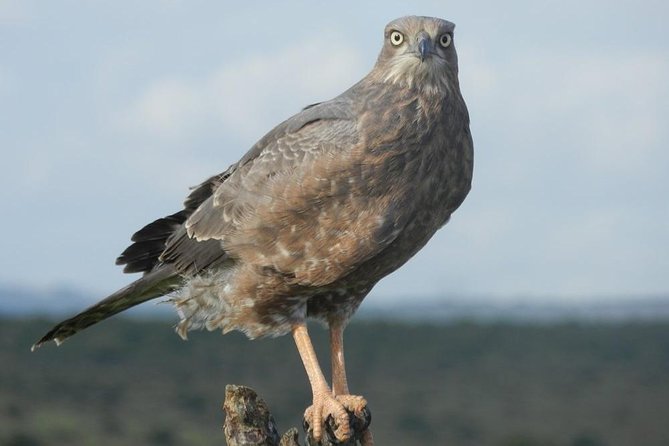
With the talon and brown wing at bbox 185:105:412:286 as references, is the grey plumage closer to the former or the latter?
brown wing at bbox 185:105:412:286

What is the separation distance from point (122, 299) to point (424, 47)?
10.8 ft

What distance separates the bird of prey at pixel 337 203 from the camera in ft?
25.3

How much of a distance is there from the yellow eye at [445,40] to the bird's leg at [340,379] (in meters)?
2.32

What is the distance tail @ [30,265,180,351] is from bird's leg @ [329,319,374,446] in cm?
136

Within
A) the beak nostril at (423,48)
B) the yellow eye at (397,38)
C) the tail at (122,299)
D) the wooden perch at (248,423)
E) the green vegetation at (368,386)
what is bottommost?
the wooden perch at (248,423)

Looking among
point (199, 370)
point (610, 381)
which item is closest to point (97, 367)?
point (199, 370)

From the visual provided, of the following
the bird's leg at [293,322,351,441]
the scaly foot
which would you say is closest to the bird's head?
the bird's leg at [293,322,351,441]

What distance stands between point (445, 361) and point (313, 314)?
38148mm

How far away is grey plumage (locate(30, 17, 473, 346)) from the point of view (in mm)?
7723

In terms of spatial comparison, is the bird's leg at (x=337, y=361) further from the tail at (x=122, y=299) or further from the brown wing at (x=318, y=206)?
the tail at (x=122, y=299)

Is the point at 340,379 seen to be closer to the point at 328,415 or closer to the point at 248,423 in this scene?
the point at 328,415

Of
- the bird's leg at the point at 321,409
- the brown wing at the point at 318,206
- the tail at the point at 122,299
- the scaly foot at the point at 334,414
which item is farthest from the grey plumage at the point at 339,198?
the scaly foot at the point at 334,414

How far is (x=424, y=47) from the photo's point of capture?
7789mm

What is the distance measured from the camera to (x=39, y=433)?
2772 cm
